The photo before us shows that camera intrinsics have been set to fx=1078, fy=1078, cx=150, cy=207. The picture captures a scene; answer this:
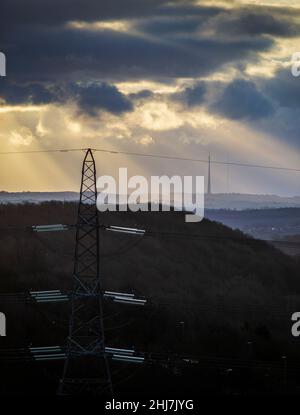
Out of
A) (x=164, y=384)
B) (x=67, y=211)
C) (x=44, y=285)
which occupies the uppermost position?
(x=67, y=211)

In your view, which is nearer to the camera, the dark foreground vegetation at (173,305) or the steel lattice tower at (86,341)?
the steel lattice tower at (86,341)

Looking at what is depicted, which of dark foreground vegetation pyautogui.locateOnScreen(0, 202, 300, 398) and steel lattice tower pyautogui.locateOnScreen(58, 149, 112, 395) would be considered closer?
steel lattice tower pyautogui.locateOnScreen(58, 149, 112, 395)

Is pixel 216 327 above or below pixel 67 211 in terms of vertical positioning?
below

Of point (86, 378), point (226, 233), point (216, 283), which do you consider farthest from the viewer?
point (226, 233)

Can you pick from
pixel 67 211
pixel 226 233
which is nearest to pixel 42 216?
pixel 67 211
